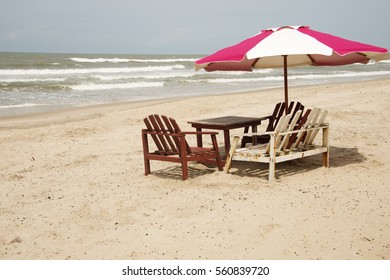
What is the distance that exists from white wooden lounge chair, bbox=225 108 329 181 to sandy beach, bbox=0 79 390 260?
27 centimetres

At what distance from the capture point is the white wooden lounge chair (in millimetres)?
5887

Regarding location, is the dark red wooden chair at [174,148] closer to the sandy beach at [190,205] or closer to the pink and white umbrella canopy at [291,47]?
the sandy beach at [190,205]

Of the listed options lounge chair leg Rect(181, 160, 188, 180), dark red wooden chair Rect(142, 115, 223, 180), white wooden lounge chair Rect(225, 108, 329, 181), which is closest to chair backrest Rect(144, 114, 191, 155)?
dark red wooden chair Rect(142, 115, 223, 180)

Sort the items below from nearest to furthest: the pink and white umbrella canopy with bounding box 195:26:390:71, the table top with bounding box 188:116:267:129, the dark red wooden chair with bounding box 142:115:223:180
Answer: the pink and white umbrella canopy with bounding box 195:26:390:71 → the dark red wooden chair with bounding box 142:115:223:180 → the table top with bounding box 188:116:267:129

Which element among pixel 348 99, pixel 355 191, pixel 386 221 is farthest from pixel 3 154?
pixel 348 99

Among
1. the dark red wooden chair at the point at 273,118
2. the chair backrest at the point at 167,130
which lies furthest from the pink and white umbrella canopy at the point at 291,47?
the dark red wooden chair at the point at 273,118

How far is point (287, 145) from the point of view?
6230 mm

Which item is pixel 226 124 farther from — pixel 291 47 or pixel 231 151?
pixel 291 47

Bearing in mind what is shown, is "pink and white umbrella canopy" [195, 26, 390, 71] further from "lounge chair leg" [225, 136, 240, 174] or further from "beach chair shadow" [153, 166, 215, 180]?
"beach chair shadow" [153, 166, 215, 180]

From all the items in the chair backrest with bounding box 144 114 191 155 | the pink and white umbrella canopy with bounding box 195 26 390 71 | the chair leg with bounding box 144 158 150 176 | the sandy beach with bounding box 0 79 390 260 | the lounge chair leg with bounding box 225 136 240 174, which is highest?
the pink and white umbrella canopy with bounding box 195 26 390 71

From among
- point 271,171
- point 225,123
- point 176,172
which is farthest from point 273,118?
point 176,172

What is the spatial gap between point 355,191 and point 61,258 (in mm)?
3262

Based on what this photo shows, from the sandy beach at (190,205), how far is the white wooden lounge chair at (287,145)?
270 mm

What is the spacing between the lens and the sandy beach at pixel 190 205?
4.10 meters
